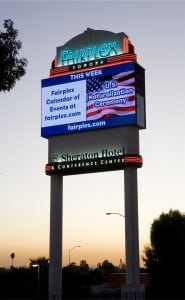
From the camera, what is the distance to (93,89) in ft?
191

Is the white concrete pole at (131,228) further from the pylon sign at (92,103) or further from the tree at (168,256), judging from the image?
the tree at (168,256)

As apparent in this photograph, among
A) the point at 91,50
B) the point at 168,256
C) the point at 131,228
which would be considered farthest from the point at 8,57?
the point at 168,256

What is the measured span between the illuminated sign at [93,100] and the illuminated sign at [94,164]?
10.7 ft

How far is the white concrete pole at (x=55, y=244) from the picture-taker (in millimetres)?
56969

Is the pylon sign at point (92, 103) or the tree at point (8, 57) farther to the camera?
the pylon sign at point (92, 103)

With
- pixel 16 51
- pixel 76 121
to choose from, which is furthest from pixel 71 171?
pixel 16 51

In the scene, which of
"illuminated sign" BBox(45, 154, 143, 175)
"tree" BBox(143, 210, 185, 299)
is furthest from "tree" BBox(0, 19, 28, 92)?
"tree" BBox(143, 210, 185, 299)

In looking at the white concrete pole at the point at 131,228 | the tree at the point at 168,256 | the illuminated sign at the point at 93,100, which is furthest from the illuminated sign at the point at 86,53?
the tree at the point at 168,256

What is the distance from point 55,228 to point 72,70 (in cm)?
1687

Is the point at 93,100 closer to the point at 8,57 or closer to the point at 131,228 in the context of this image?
the point at 131,228

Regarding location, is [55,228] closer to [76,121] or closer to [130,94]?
[76,121]

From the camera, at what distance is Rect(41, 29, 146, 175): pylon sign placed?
55844 mm

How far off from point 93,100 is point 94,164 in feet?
22.2

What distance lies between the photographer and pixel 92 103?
58.1 meters
